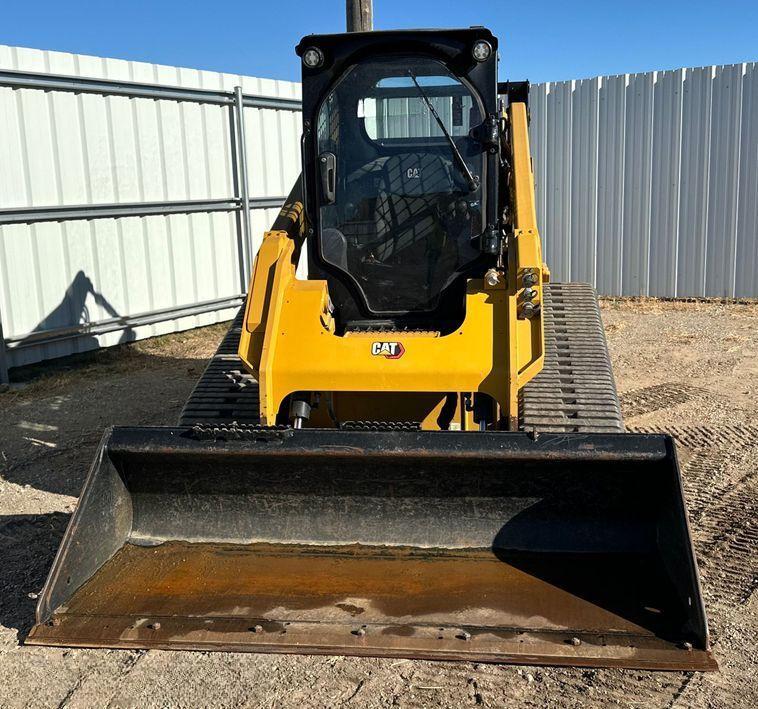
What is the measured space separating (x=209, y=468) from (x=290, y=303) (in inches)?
39.2

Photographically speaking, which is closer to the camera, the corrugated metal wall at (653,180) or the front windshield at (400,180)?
the front windshield at (400,180)

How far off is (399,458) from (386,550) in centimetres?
43

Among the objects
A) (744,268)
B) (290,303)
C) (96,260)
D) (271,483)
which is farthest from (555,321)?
(744,268)

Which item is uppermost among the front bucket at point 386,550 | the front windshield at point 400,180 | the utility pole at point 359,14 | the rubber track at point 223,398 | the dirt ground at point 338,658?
the utility pole at point 359,14

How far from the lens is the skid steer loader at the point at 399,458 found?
11.4ft

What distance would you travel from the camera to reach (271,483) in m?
4.12

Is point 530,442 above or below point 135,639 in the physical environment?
above

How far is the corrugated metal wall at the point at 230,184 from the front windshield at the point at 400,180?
4686mm

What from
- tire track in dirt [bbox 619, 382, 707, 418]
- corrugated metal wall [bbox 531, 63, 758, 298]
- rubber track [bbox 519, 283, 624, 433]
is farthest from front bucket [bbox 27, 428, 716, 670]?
corrugated metal wall [bbox 531, 63, 758, 298]

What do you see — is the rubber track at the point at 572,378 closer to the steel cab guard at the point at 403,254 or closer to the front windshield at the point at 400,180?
the steel cab guard at the point at 403,254

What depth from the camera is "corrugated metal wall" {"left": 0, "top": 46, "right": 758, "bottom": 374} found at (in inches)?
341

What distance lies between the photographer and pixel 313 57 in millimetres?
4801

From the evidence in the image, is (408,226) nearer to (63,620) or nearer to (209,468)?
(209,468)

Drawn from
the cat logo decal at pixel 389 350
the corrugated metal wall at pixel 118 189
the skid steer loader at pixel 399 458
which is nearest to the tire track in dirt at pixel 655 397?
the skid steer loader at pixel 399 458
